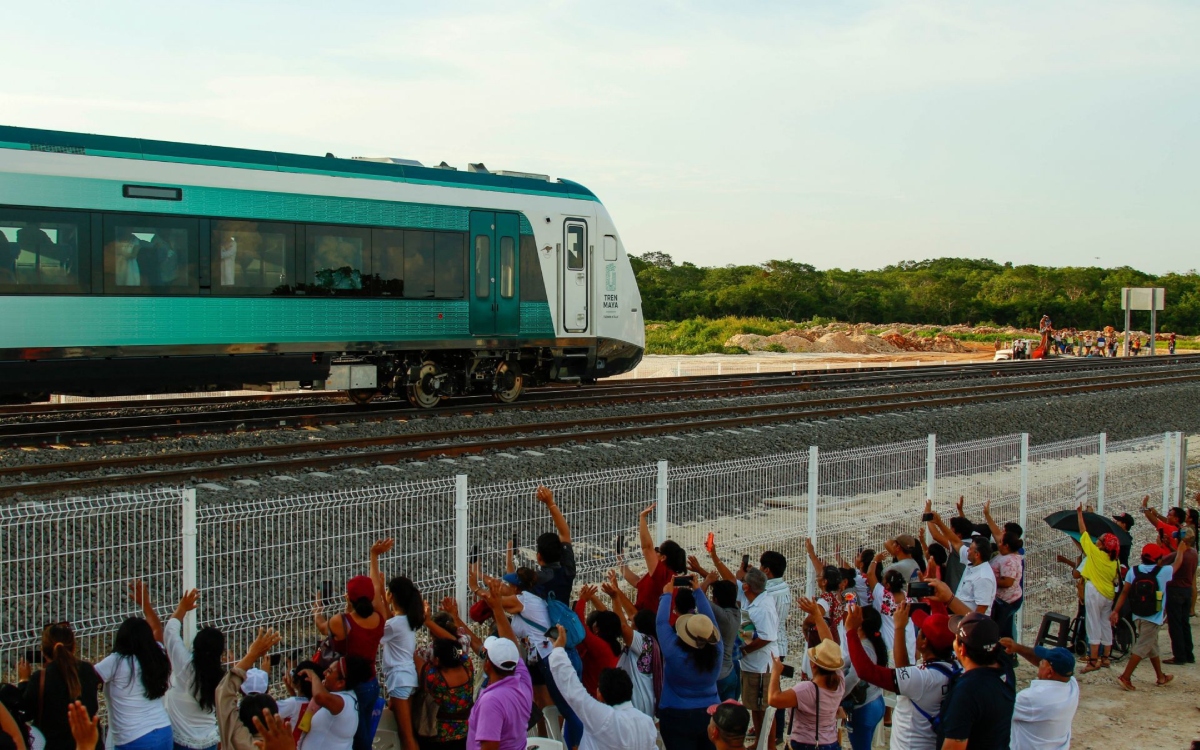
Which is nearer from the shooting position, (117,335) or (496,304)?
(117,335)

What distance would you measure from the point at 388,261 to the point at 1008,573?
1103cm

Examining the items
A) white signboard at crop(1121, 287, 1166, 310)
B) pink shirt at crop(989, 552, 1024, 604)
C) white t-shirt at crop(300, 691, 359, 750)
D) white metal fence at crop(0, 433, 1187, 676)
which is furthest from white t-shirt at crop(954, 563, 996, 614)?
white signboard at crop(1121, 287, 1166, 310)

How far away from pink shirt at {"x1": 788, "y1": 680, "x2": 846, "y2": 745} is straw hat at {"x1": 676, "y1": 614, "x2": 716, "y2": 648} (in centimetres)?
59

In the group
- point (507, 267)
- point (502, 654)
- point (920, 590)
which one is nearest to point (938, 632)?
point (920, 590)

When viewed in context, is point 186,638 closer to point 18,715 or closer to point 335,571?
point 18,715

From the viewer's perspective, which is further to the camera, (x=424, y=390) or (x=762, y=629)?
(x=424, y=390)

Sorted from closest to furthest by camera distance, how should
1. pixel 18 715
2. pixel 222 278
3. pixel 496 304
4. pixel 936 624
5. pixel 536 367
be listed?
pixel 18 715 < pixel 936 624 < pixel 222 278 < pixel 496 304 < pixel 536 367

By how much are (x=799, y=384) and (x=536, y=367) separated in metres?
8.41

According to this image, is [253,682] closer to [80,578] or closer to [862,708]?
[80,578]

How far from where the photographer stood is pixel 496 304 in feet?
57.9

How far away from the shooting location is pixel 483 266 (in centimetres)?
1747

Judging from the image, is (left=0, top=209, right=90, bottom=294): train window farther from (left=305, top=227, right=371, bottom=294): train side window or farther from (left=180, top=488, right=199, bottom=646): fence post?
(left=180, top=488, right=199, bottom=646): fence post

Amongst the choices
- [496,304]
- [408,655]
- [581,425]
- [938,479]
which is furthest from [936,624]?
[496,304]

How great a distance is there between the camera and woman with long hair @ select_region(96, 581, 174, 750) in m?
4.84
